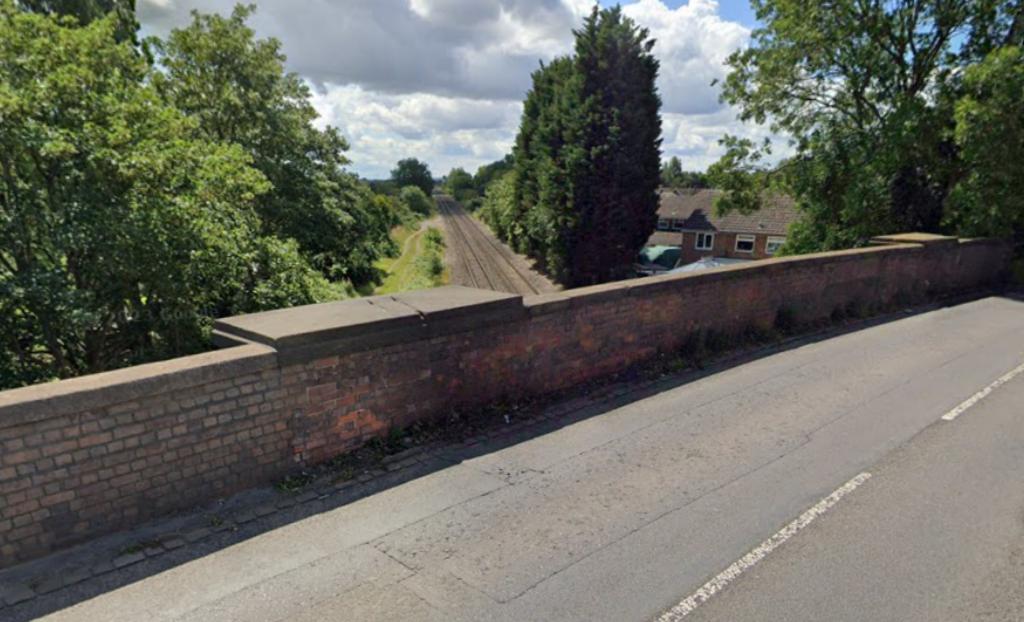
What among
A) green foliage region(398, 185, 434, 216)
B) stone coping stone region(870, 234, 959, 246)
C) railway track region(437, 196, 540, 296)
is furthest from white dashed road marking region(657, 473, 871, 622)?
green foliage region(398, 185, 434, 216)

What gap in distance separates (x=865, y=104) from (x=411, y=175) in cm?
14106

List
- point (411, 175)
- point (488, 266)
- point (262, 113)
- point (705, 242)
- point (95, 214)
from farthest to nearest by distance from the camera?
point (411, 175) < point (705, 242) < point (488, 266) < point (262, 113) < point (95, 214)

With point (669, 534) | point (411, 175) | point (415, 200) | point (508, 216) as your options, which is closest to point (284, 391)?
point (669, 534)

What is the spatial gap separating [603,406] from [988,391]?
5095 millimetres

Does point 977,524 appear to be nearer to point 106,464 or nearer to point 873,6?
point 106,464

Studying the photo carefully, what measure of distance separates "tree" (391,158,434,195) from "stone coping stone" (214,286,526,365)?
484 ft

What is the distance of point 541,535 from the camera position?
13.5 ft

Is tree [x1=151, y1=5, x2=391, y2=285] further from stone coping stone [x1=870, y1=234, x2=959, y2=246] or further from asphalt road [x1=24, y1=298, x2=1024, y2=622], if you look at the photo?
stone coping stone [x1=870, y1=234, x2=959, y2=246]

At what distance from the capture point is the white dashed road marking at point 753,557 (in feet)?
11.1

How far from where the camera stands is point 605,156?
95.2ft

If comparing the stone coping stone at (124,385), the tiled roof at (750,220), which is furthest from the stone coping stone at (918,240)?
the tiled roof at (750,220)

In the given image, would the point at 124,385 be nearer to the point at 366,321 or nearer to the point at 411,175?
the point at 366,321

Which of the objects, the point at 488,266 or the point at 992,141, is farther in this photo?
the point at 488,266

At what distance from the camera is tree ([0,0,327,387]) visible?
21.3ft
